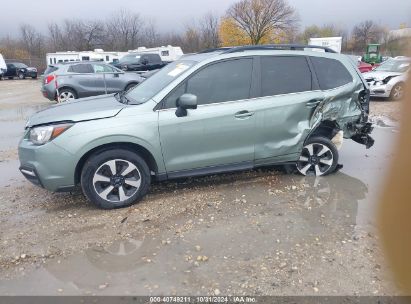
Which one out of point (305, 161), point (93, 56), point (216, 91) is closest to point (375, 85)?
point (305, 161)

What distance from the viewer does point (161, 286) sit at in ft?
10.1

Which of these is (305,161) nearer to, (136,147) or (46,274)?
(136,147)

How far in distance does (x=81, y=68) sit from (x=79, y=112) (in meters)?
11.4

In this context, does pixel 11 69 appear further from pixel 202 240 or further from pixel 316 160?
pixel 202 240

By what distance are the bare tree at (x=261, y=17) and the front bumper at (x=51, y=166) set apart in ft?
197

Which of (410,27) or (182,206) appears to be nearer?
(410,27)

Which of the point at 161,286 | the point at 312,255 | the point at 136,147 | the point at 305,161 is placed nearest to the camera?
the point at 161,286

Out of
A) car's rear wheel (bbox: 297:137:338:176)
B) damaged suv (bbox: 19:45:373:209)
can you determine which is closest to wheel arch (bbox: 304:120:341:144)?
damaged suv (bbox: 19:45:373:209)

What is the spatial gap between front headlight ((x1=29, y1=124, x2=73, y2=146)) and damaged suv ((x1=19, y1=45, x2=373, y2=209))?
11 mm

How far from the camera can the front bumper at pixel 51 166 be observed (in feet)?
13.9

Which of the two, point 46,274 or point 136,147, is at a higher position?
point 136,147

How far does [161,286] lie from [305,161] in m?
3.20

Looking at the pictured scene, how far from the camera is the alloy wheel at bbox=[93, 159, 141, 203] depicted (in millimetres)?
4428

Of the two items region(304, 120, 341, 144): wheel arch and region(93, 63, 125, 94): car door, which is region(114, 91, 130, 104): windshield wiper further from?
region(93, 63, 125, 94): car door
